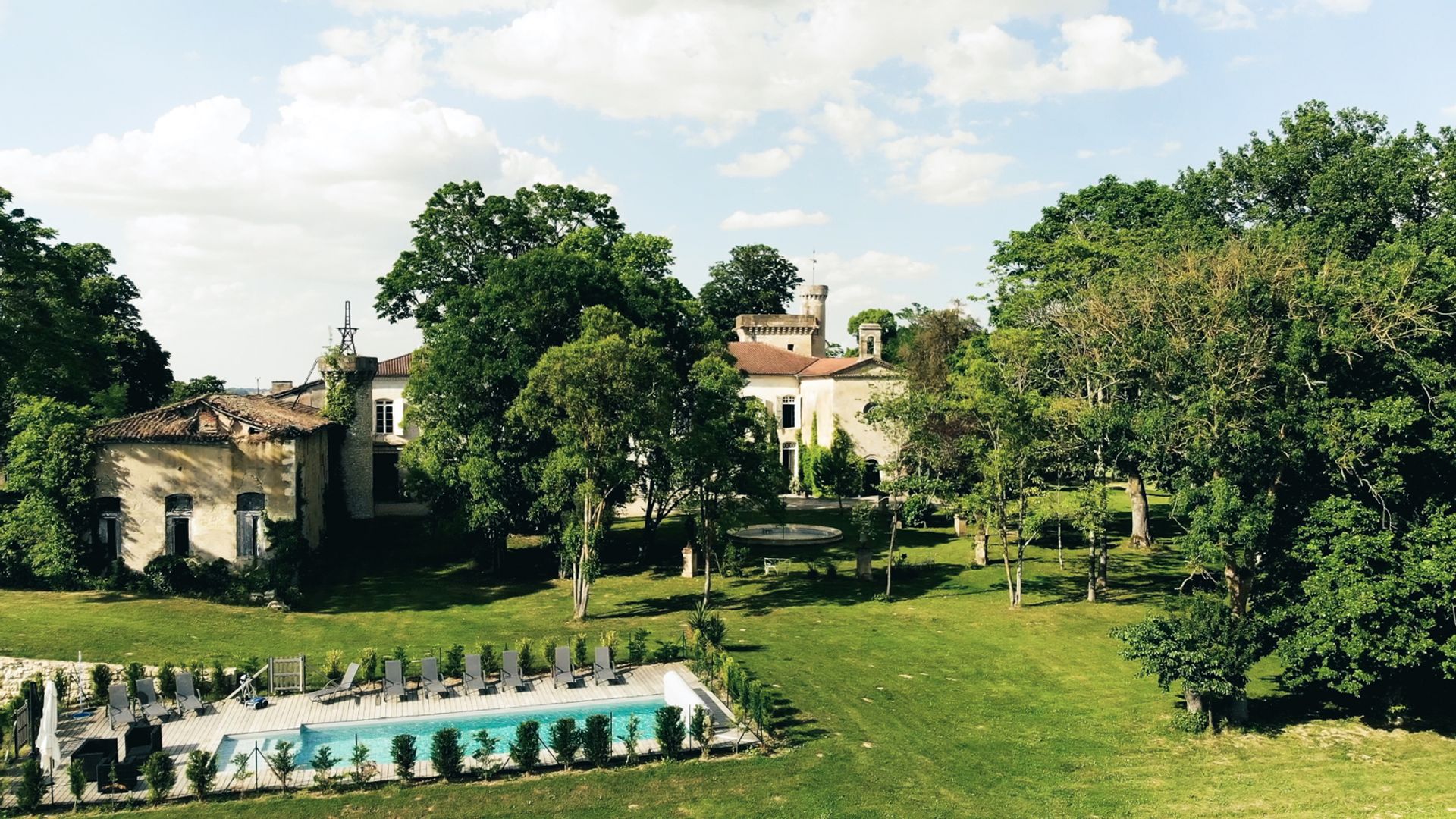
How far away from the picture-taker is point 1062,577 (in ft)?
123

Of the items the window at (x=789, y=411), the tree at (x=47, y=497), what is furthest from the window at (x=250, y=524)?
the window at (x=789, y=411)

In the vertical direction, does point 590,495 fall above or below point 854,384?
below

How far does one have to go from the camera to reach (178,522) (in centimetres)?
3372

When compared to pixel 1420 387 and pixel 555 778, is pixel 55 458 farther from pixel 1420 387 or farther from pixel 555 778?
pixel 1420 387

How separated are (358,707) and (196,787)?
5110 millimetres

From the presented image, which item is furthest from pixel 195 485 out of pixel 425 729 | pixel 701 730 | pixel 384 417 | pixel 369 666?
pixel 701 730

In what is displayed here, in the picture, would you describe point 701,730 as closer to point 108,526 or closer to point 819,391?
point 108,526

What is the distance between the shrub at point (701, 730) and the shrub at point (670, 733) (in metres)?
0.27

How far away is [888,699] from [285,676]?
45.6ft

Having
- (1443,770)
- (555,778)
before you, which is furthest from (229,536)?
(1443,770)

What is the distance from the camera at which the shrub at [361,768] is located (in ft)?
59.2

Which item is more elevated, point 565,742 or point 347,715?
point 565,742

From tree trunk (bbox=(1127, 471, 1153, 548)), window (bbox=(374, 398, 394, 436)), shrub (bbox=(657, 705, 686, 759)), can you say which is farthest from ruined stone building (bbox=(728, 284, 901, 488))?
shrub (bbox=(657, 705, 686, 759))

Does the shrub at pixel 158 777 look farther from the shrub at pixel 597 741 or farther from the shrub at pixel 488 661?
the shrub at pixel 488 661
